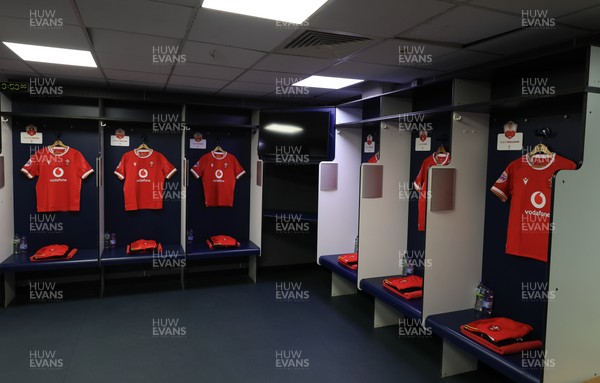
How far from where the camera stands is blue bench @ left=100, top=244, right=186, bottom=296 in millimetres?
4371

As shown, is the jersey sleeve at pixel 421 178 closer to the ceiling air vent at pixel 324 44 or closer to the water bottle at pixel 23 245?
the ceiling air vent at pixel 324 44

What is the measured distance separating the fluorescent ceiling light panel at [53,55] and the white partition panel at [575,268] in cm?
335

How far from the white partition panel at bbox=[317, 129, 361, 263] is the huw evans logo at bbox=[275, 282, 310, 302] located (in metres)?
0.52

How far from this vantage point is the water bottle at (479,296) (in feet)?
9.87

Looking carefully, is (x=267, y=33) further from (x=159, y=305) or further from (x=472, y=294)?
(x=159, y=305)

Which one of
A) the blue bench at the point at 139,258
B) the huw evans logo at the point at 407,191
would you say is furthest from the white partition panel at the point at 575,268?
the blue bench at the point at 139,258

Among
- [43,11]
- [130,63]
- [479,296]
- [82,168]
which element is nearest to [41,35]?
[43,11]

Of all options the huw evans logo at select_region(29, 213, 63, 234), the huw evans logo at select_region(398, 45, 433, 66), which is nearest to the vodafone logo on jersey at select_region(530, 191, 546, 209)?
the huw evans logo at select_region(398, 45, 433, 66)

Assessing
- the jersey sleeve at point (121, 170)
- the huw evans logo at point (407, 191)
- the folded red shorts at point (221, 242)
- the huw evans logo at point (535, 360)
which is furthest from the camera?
the folded red shorts at point (221, 242)

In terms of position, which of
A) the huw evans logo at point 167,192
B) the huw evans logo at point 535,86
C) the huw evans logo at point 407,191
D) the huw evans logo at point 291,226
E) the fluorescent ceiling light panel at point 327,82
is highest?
the fluorescent ceiling light panel at point 327,82

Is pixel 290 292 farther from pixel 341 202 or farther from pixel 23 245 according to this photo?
pixel 23 245

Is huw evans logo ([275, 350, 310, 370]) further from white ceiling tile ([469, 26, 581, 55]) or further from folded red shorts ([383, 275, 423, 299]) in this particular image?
white ceiling tile ([469, 26, 581, 55])

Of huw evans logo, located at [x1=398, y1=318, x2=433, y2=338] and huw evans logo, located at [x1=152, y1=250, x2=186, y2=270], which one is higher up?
huw evans logo, located at [x1=152, y1=250, x2=186, y2=270]

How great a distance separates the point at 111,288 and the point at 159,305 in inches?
34.6
